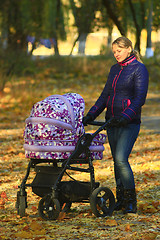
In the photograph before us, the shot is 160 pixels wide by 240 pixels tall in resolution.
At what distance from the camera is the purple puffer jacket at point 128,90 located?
15.8 ft

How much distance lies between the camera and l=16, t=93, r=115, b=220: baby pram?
15.5 feet

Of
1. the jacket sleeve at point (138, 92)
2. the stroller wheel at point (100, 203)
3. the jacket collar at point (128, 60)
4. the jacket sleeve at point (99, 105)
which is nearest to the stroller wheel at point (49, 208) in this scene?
the stroller wheel at point (100, 203)

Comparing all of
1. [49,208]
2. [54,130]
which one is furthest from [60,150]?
[49,208]

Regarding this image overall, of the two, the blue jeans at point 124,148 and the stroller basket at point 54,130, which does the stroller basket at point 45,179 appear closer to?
the stroller basket at point 54,130

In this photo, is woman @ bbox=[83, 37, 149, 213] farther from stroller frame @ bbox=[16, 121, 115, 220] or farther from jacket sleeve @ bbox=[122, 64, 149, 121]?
stroller frame @ bbox=[16, 121, 115, 220]

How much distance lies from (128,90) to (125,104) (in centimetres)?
14

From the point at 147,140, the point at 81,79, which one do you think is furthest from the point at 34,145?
the point at 81,79

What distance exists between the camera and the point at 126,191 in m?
4.98

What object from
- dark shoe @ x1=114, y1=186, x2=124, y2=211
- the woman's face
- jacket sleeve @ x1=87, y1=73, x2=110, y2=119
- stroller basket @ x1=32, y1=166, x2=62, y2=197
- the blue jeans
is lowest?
dark shoe @ x1=114, y1=186, x2=124, y2=211

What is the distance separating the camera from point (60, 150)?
472cm

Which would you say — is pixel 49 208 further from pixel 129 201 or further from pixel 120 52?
pixel 120 52

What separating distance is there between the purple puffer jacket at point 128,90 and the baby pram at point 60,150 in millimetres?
239

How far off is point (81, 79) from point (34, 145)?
18468 millimetres

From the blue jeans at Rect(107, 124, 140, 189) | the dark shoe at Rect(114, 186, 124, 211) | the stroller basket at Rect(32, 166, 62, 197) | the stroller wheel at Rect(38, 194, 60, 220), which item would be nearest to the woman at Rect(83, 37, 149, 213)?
the blue jeans at Rect(107, 124, 140, 189)
